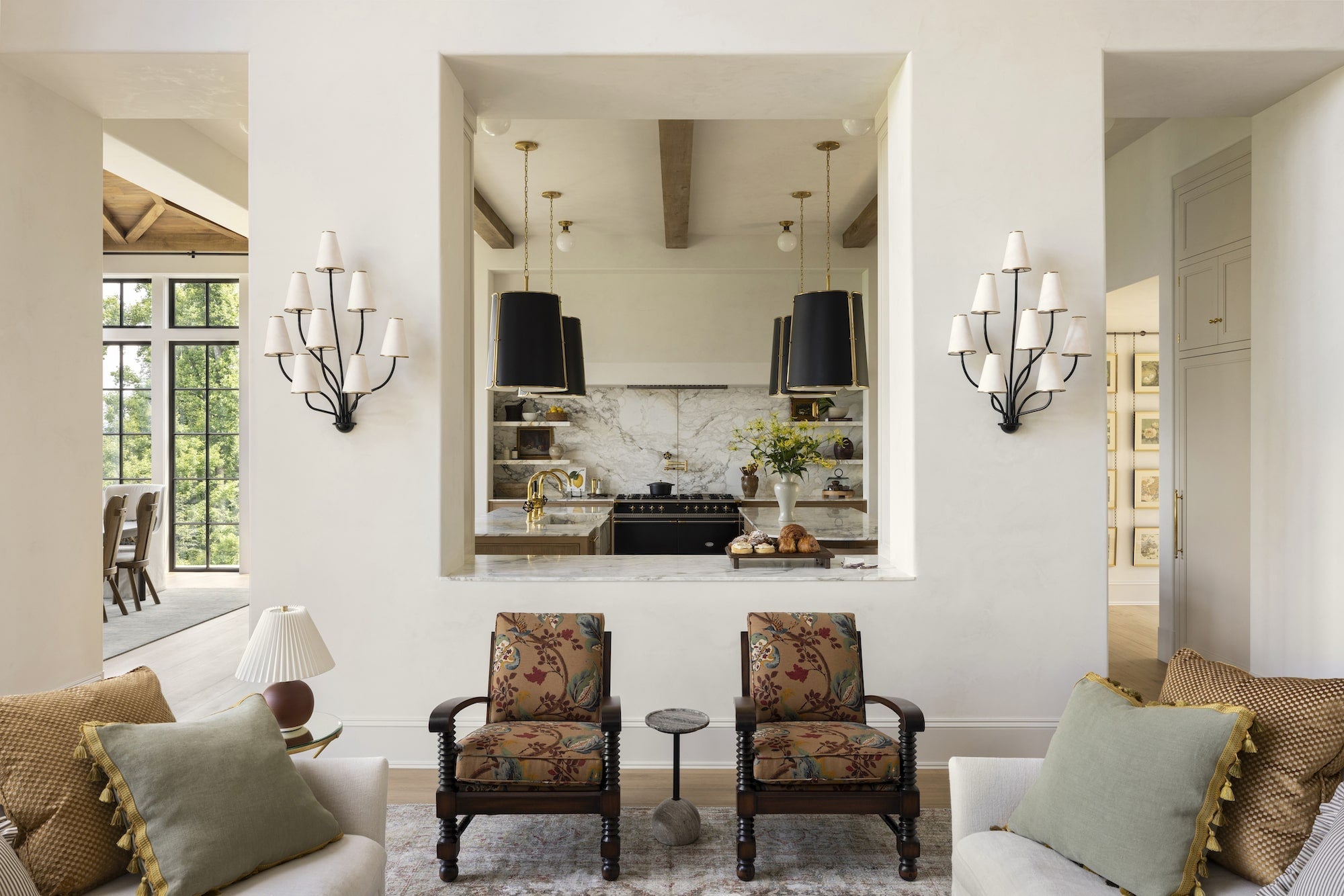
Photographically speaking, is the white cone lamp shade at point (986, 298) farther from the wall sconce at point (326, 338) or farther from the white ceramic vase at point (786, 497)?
the wall sconce at point (326, 338)

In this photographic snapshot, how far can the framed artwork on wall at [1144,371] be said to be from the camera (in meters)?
7.98

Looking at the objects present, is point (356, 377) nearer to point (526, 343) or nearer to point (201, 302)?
point (526, 343)

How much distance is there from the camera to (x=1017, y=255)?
3.54m

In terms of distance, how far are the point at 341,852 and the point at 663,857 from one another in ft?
4.06

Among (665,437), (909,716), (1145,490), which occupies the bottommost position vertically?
(909,716)

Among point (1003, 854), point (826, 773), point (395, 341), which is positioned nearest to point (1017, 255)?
point (826, 773)

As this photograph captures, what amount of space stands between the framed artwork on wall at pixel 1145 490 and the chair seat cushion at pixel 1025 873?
6.66 meters

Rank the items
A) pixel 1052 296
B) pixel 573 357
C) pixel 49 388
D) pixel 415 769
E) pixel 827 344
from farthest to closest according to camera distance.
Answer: pixel 573 357
pixel 827 344
pixel 49 388
pixel 415 769
pixel 1052 296

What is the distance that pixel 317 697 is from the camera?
3.74m

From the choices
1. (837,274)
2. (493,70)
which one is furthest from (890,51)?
(837,274)

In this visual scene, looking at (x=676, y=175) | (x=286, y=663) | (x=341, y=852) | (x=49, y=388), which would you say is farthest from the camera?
(x=676, y=175)

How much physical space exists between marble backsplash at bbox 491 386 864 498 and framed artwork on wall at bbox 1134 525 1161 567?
2564 mm

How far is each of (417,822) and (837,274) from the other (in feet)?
22.0

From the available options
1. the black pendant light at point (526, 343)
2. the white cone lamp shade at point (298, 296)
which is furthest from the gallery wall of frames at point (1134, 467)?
the white cone lamp shade at point (298, 296)
